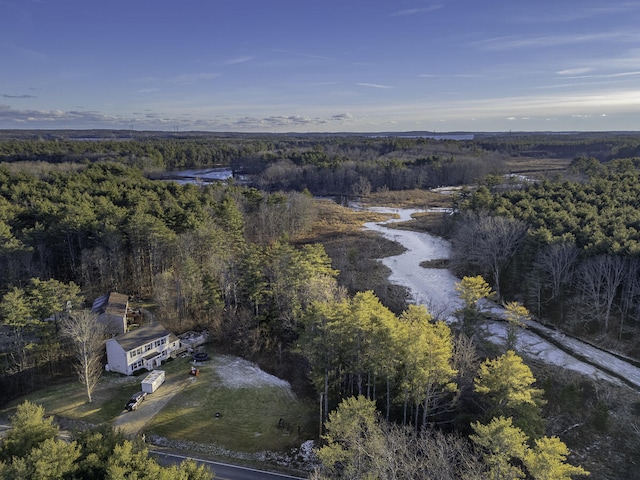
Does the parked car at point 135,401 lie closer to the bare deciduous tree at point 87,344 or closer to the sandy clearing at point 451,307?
the bare deciduous tree at point 87,344

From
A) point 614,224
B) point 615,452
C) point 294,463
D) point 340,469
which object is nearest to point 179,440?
point 294,463

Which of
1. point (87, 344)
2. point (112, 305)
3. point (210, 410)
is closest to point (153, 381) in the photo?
point (210, 410)

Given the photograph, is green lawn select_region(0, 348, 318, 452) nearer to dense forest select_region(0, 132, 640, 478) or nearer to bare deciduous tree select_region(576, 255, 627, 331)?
dense forest select_region(0, 132, 640, 478)

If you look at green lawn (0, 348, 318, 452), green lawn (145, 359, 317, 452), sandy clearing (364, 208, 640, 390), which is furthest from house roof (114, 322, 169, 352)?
sandy clearing (364, 208, 640, 390)

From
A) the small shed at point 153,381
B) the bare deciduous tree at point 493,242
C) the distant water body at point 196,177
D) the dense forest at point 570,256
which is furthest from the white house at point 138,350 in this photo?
the distant water body at point 196,177

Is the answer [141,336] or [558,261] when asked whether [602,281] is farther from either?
[141,336]

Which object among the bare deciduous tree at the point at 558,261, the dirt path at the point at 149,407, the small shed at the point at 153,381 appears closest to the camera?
the dirt path at the point at 149,407

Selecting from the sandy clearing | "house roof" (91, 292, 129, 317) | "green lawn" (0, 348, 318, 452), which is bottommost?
"green lawn" (0, 348, 318, 452)
